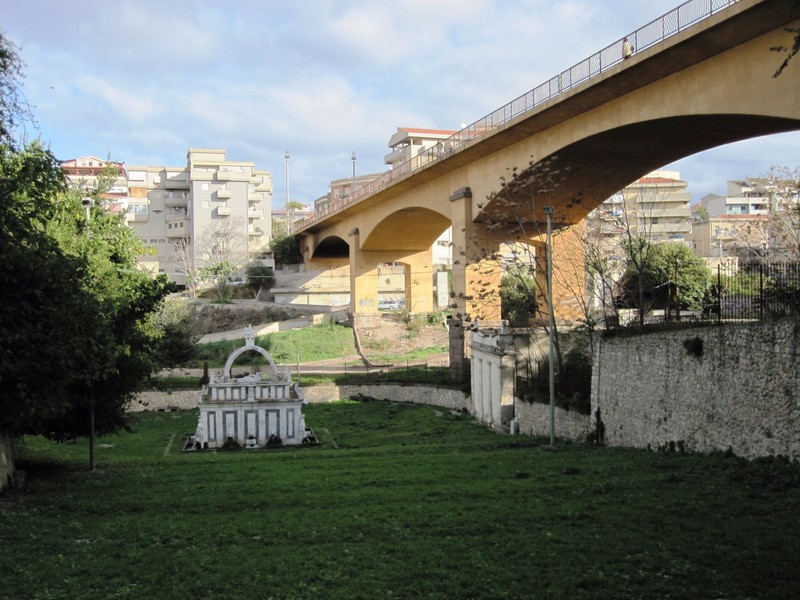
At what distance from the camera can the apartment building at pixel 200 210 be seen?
281 ft

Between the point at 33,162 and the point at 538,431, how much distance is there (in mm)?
16087

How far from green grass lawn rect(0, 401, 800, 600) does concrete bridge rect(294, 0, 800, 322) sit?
6500 millimetres

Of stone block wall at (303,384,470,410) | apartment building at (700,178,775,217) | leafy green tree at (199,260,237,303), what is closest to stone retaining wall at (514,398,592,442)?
stone block wall at (303,384,470,410)

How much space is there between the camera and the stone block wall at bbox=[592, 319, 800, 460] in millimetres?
12062

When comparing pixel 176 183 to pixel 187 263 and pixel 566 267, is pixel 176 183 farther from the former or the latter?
pixel 566 267

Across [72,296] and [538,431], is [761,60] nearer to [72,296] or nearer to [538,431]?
[538,431]

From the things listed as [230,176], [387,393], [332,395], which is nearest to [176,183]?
[230,176]

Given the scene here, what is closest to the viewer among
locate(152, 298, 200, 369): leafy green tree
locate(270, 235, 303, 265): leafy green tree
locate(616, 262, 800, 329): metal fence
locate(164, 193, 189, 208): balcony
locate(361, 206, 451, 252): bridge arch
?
locate(616, 262, 800, 329): metal fence

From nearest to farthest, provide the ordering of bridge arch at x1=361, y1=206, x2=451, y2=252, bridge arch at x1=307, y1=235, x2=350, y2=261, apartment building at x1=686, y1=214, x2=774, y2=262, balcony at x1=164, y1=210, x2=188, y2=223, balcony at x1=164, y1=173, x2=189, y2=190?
apartment building at x1=686, y1=214, x2=774, y2=262, bridge arch at x1=361, y1=206, x2=451, y2=252, bridge arch at x1=307, y1=235, x2=350, y2=261, balcony at x1=164, y1=210, x2=188, y2=223, balcony at x1=164, y1=173, x2=189, y2=190

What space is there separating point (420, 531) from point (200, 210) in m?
83.3

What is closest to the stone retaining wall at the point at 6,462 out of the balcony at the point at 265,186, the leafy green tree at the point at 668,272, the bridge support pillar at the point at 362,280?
the leafy green tree at the point at 668,272

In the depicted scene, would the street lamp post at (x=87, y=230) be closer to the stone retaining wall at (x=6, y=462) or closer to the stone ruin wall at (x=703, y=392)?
the stone retaining wall at (x=6, y=462)

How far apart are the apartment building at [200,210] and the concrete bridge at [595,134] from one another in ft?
120

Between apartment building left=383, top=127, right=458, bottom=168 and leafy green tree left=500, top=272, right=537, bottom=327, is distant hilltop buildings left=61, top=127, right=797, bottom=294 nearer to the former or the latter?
apartment building left=383, top=127, right=458, bottom=168
